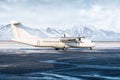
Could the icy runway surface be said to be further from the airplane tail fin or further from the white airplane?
the airplane tail fin

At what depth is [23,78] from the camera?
2206 centimetres

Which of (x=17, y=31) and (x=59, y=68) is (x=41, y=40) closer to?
(x=17, y=31)

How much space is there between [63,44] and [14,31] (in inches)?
459

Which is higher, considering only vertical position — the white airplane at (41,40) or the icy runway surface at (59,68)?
the white airplane at (41,40)

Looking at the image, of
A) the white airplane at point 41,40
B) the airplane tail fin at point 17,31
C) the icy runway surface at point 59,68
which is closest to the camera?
the icy runway surface at point 59,68

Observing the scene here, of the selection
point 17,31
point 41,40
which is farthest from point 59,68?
point 17,31

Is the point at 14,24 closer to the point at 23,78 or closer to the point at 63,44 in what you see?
the point at 63,44

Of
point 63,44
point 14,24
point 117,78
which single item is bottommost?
point 117,78

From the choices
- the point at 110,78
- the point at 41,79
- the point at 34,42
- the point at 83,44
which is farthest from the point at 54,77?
the point at 83,44

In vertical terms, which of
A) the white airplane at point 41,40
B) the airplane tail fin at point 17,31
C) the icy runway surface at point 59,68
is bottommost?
the icy runway surface at point 59,68

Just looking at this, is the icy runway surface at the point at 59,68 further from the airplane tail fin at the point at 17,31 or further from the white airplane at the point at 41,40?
the airplane tail fin at the point at 17,31

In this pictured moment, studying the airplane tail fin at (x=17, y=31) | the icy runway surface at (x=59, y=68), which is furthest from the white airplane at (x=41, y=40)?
the icy runway surface at (x=59, y=68)

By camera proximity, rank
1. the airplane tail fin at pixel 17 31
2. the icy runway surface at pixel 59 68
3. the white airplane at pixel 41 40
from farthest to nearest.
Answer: the airplane tail fin at pixel 17 31
the white airplane at pixel 41 40
the icy runway surface at pixel 59 68

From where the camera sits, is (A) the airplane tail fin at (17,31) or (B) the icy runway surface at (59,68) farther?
(A) the airplane tail fin at (17,31)
